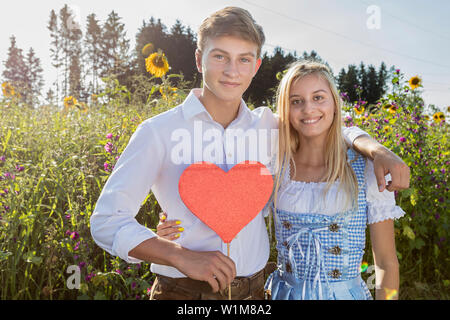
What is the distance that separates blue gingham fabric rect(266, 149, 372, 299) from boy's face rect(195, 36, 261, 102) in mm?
658

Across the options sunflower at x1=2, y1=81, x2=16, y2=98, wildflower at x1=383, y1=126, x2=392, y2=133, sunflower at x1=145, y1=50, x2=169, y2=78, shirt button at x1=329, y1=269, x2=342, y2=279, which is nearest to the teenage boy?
shirt button at x1=329, y1=269, x2=342, y2=279

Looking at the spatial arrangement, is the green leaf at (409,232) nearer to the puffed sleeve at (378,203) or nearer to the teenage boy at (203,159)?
the puffed sleeve at (378,203)

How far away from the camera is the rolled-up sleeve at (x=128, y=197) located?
134 centimetres

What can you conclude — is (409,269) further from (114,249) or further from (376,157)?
(114,249)

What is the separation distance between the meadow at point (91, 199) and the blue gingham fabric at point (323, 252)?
958 mm

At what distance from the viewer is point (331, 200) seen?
1.77 meters

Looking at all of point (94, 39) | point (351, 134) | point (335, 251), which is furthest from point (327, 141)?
point (94, 39)

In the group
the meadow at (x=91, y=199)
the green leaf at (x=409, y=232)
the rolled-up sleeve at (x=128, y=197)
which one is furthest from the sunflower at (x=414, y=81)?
the rolled-up sleeve at (x=128, y=197)

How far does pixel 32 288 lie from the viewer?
92.4 inches

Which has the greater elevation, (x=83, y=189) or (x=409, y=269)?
(x=83, y=189)

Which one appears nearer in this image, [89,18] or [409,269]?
[409,269]
